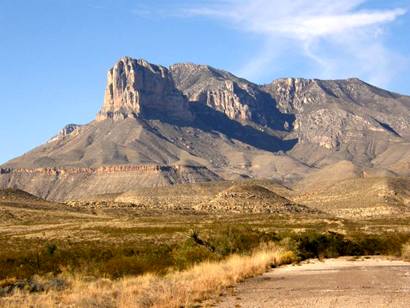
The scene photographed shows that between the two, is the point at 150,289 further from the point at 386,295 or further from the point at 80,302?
the point at 386,295

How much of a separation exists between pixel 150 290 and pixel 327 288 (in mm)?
5213

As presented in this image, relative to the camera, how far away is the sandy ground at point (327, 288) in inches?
662

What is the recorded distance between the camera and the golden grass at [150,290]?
16.9 meters

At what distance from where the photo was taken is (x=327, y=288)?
65.1ft

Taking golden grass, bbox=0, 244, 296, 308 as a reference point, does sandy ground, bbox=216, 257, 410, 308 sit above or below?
below

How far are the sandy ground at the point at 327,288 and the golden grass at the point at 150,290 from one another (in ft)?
2.27

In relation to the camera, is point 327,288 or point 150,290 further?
point 327,288

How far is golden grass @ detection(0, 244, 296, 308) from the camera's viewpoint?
16.9 m

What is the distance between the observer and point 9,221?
9344 cm

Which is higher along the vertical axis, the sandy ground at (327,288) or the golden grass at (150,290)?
the golden grass at (150,290)

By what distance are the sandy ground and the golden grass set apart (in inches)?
27.2

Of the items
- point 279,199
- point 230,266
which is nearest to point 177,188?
point 279,199

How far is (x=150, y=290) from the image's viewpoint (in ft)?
61.1

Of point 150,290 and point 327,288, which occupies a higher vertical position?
point 150,290
